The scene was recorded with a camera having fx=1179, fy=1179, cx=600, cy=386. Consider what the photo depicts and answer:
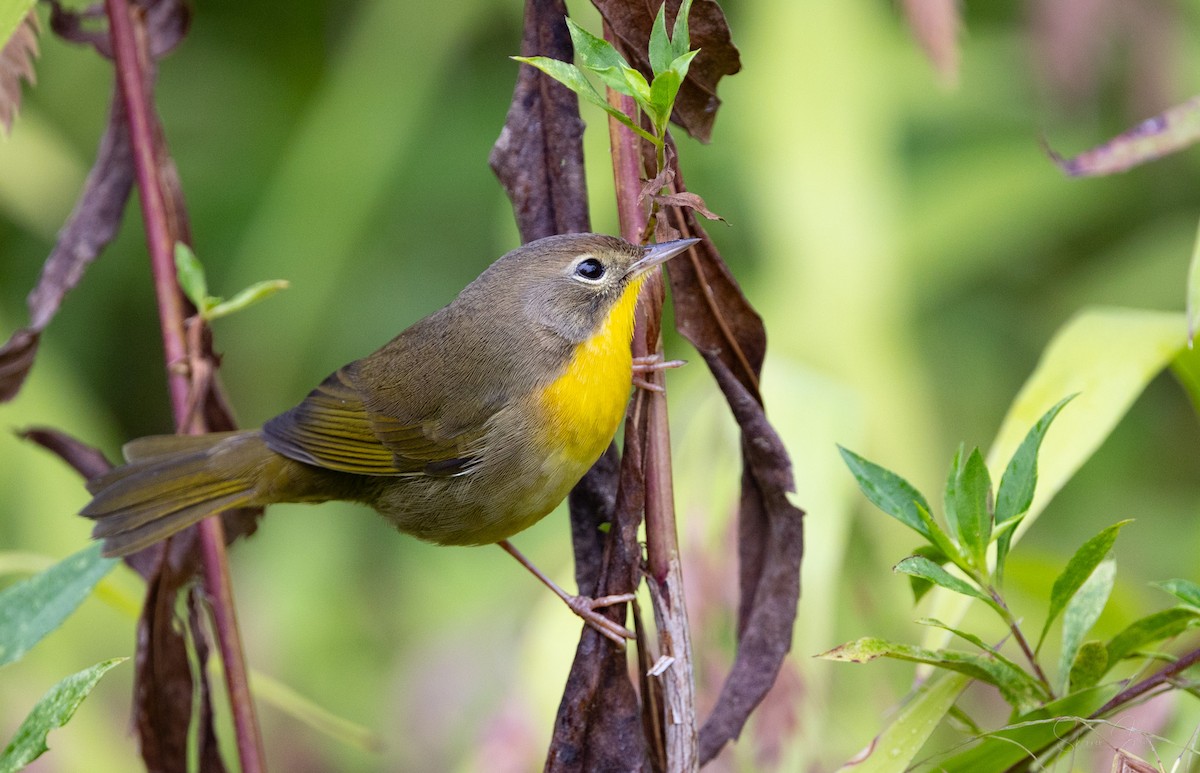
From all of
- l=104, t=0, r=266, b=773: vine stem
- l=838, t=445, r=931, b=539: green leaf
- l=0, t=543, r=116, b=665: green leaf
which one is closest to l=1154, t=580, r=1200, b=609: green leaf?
l=838, t=445, r=931, b=539: green leaf

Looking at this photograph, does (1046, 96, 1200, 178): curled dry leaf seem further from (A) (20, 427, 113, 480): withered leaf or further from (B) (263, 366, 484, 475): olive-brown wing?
(A) (20, 427, 113, 480): withered leaf

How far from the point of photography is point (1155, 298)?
357 cm

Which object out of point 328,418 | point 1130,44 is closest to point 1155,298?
point 1130,44

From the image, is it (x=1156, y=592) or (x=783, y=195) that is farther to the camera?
(x=783, y=195)

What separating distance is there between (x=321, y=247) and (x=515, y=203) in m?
2.54

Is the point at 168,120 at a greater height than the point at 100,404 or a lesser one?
greater

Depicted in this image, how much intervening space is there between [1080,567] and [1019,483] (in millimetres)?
106

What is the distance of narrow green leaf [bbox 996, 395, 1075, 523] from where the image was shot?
124cm

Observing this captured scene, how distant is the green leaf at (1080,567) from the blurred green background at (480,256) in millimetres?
1587

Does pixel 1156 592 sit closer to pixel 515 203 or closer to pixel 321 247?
pixel 515 203

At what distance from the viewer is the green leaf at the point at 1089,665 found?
128cm

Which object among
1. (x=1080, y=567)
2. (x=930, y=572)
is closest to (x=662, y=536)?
(x=930, y=572)

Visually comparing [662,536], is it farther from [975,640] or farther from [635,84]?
[635,84]

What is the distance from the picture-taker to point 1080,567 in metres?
1.24
